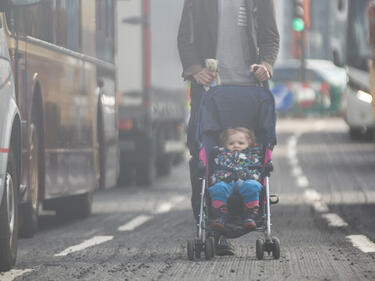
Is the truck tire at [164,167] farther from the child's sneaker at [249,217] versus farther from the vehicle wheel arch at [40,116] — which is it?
the child's sneaker at [249,217]

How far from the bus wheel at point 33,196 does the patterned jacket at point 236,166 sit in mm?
2411

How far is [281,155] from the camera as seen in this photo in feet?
88.6

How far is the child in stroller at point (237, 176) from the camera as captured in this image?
9.27 m

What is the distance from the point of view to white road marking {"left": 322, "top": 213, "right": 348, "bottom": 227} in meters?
12.4

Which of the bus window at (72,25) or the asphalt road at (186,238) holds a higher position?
the bus window at (72,25)

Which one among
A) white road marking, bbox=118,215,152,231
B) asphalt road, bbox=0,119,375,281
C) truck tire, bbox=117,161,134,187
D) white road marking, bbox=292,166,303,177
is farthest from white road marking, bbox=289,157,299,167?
white road marking, bbox=118,215,152,231

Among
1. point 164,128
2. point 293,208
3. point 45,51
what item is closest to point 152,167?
point 164,128

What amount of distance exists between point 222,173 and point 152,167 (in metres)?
11.4

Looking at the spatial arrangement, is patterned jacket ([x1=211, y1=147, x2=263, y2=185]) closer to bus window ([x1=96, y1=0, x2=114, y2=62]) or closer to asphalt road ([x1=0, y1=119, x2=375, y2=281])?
asphalt road ([x1=0, y1=119, x2=375, y2=281])

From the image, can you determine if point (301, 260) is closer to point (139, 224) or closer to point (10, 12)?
point (10, 12)

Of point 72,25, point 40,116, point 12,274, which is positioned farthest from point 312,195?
point 12,274

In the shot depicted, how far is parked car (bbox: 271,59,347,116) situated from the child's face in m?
31.4

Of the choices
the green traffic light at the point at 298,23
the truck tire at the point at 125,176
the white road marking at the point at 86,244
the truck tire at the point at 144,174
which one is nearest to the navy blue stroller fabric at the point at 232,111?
the white road marking at the point at 86,244

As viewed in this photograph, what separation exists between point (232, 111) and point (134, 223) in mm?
3930
